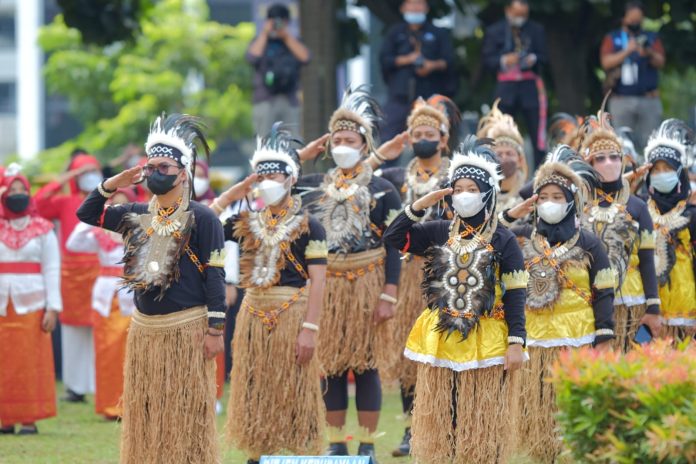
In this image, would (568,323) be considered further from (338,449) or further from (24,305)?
(24,305)

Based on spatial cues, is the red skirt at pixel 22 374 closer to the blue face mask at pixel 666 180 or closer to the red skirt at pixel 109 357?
the red skirt at pixel 109 357

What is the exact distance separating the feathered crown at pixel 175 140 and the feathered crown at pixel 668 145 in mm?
3818

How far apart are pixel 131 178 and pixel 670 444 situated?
3.62 metres

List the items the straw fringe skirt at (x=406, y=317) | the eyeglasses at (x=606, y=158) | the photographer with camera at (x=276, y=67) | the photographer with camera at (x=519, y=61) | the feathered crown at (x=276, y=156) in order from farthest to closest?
the photographer with camera at (x=276, y=67) < the photographer with camera at (x=519, y=61) < the straw fringe skirt at (x=406, y=317) < the eyeglasses at (x=606, y=158) < the feathered crown at (x=276, y=156)

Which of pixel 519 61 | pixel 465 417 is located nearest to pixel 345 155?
pixel 465 417

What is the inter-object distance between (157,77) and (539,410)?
26559 millimetres

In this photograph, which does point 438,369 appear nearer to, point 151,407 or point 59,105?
point 151,407

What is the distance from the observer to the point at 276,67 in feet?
47.8

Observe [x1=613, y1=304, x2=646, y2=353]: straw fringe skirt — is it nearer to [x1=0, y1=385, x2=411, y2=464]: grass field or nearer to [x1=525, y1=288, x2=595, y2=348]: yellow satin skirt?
[x1=525, y1=288, x2=595, y2=348]: yellow satin skirt

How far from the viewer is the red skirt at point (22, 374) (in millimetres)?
11219

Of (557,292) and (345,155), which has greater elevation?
(345,155)

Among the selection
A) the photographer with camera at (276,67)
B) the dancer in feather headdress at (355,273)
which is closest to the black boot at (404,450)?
the dancer in feather headdress at (355,273)

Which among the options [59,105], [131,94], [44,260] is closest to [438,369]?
[44,260]

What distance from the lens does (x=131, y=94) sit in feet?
112
